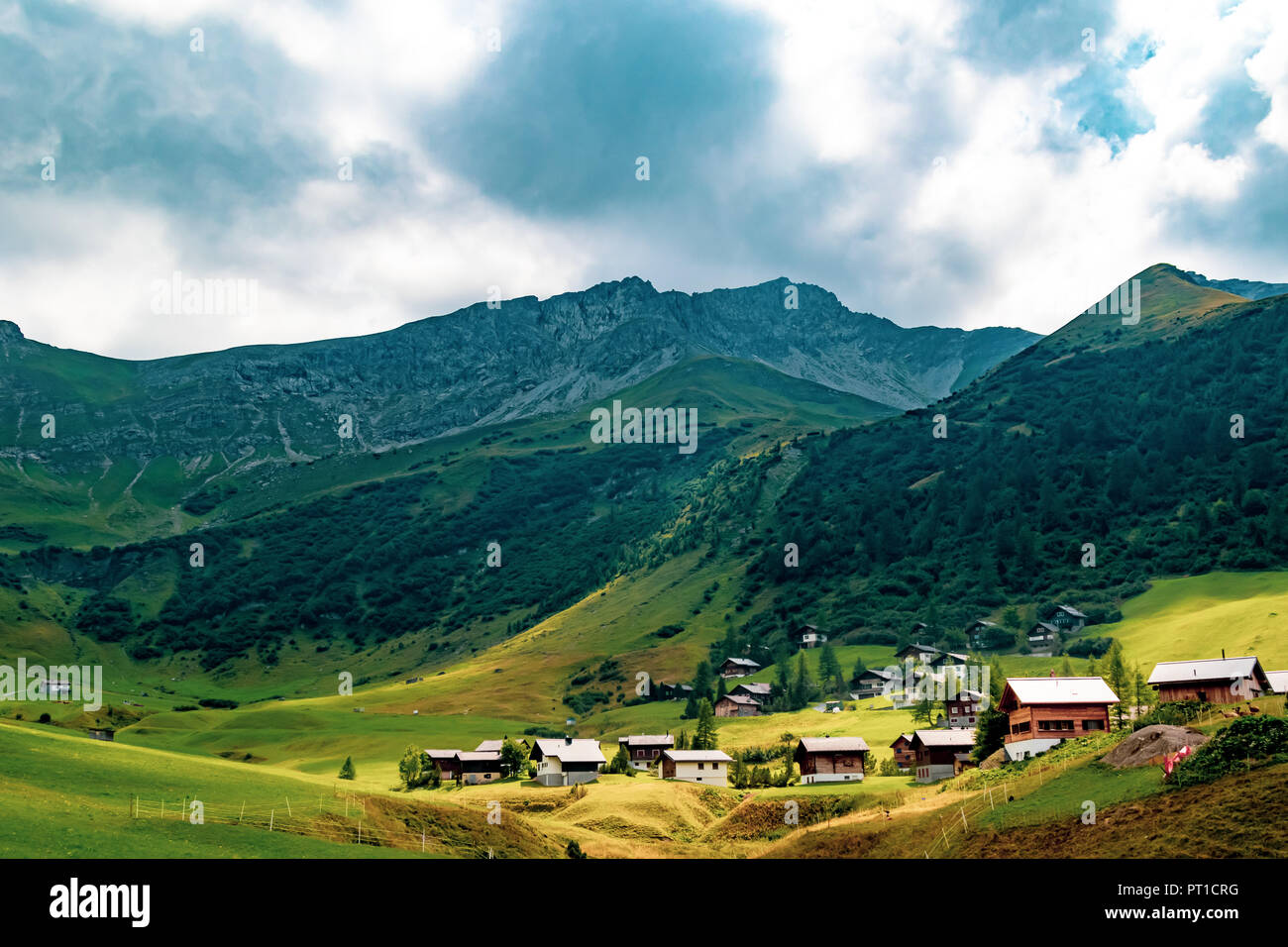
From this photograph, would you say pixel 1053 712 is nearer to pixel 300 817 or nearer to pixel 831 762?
pixel 831 762

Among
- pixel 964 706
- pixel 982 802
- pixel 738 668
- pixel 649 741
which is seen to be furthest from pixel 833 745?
pixel 738 668

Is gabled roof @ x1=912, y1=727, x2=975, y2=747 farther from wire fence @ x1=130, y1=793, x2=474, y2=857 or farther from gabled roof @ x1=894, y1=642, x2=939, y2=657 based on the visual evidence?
gabled roof @ x1=894, y1=642, x2=939, y2=657

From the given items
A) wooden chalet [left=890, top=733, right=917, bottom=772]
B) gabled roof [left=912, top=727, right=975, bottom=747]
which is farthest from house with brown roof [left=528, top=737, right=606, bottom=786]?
gabled roof [left=912, top=727, right=975, bottom=747]

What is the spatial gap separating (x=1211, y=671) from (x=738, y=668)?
11363 centimetres

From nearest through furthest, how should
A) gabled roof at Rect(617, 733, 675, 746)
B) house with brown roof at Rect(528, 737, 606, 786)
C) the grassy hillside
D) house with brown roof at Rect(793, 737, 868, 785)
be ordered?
house with brown roof at Rect(793, 737, 868, 785) → house with brown roof at Rect(528, 737, 606, 786) → gabled roof at Rect(617, 733, 675, 746) → the grassy hillside

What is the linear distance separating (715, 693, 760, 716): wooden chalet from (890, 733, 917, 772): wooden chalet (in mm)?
58082

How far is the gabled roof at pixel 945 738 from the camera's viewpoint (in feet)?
278

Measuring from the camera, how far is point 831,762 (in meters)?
91.2

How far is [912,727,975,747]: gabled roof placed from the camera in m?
84.6

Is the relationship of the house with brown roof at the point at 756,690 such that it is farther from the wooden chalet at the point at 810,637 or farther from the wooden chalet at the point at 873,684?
the wooden chalet at the point at 810,637

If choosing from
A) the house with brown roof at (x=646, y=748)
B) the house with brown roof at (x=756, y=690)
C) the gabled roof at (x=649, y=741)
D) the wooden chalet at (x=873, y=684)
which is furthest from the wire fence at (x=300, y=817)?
the wooden chalet at (x=873, y=684)

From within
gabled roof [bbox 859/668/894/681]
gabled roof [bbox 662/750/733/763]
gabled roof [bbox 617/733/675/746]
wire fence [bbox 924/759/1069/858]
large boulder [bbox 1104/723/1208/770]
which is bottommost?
gabled roof [bbox 617/733/675/746]
